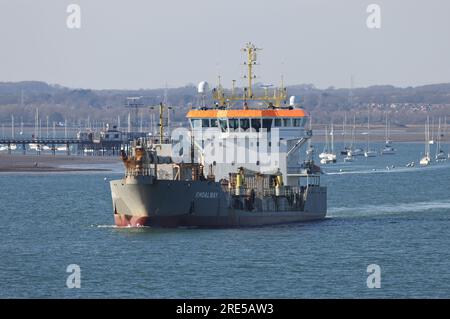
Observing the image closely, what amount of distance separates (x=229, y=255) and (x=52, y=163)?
116 meters

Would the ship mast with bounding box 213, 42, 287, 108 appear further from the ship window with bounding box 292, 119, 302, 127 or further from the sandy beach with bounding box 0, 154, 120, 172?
the sandy beach with bounding box 0, 154, 120, 172

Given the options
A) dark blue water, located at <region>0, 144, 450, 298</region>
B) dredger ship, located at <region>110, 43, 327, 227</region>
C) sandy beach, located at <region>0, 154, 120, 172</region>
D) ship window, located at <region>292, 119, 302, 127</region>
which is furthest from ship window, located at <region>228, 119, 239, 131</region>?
sandy beach, located at <region>0, 154, 120, 172</region>

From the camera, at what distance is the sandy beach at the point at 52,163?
6215 inches

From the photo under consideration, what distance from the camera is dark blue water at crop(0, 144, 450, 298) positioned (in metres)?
52.8

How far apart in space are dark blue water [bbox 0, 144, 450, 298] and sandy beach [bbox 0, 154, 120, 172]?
212ft

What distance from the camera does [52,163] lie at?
577 ft

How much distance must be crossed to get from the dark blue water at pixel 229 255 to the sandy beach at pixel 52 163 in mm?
64688

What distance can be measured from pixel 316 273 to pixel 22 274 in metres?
11.6

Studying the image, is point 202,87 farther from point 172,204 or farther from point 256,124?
point 172,204

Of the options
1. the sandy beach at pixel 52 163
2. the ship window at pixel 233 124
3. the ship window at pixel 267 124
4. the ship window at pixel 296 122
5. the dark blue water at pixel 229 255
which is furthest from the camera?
the sandy beach at pixel 52 163

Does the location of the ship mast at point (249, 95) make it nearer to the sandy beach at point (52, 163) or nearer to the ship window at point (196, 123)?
the ship window at point (196, 123)

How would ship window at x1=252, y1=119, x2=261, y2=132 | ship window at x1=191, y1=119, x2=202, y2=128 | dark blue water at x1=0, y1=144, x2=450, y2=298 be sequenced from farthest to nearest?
ship window at x1=191, y1=119, x2=202, y2=128 → ship window at x1=252, y1=119, x2=261, y2=132 → dark blue water at x1=0, y1=144, x2=450, y2=298

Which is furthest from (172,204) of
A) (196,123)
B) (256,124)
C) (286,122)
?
(286,122)

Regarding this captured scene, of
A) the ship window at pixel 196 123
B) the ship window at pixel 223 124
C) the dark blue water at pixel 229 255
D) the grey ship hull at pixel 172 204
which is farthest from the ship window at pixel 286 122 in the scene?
the grey ship hull at pixel 172 204
